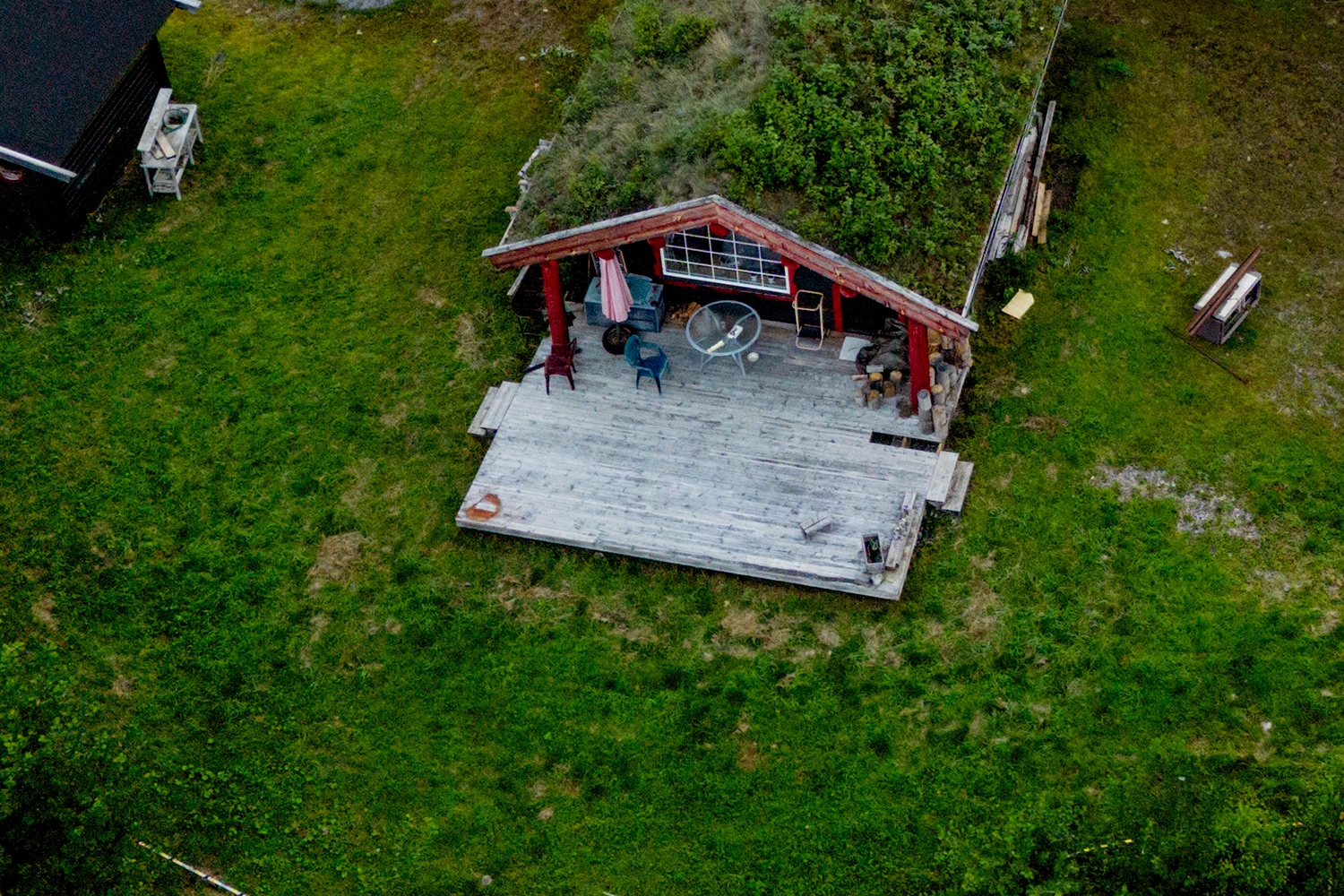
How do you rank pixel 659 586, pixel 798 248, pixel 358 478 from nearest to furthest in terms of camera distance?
pixel 798 248 → pixel 659 586 → pixel 358 478

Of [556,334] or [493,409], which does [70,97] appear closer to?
[493,409]

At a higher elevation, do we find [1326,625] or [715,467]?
[715,467]

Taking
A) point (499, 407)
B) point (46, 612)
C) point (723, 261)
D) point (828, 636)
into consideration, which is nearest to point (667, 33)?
point (723, 261)

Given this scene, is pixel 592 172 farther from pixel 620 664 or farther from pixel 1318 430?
pixel 1318 430

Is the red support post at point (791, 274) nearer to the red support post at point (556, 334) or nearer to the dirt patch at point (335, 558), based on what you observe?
the red support post at point (556, 334)

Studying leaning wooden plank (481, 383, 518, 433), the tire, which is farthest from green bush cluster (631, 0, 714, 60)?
leaning wooden plank (481, 383, 518, 433)

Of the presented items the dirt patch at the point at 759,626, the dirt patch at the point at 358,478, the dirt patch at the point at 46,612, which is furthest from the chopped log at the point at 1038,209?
the dirt patch at the point at 46,612

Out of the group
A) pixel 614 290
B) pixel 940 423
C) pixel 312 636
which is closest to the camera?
pixel 312 636
